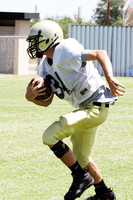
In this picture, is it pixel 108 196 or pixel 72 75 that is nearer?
pixel 72 75

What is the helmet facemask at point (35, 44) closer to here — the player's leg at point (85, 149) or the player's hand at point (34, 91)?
the player's hand at point (34, 91)

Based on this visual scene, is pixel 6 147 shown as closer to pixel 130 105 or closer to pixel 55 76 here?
pixel 55 76

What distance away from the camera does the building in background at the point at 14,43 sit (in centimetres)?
2673

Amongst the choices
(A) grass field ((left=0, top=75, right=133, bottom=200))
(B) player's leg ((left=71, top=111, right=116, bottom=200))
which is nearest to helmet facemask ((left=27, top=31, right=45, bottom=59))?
(B) player's leg ((left=71, top=111, right=116, bottom=200))

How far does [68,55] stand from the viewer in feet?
14.3

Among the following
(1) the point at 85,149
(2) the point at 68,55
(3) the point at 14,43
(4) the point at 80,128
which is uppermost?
(3) the point at 14,43

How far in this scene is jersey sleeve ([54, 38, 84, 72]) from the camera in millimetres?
4363

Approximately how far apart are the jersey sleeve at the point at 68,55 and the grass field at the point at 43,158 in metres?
1.42

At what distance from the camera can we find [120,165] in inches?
240

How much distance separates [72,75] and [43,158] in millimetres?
2252

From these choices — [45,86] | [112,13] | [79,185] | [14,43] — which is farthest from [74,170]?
[112,13]

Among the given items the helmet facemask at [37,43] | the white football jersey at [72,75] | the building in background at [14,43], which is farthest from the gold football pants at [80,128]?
the building in background at [14,43]

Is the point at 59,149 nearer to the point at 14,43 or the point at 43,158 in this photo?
the point at 43,158

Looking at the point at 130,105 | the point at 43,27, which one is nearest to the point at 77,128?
the point at 43,27
